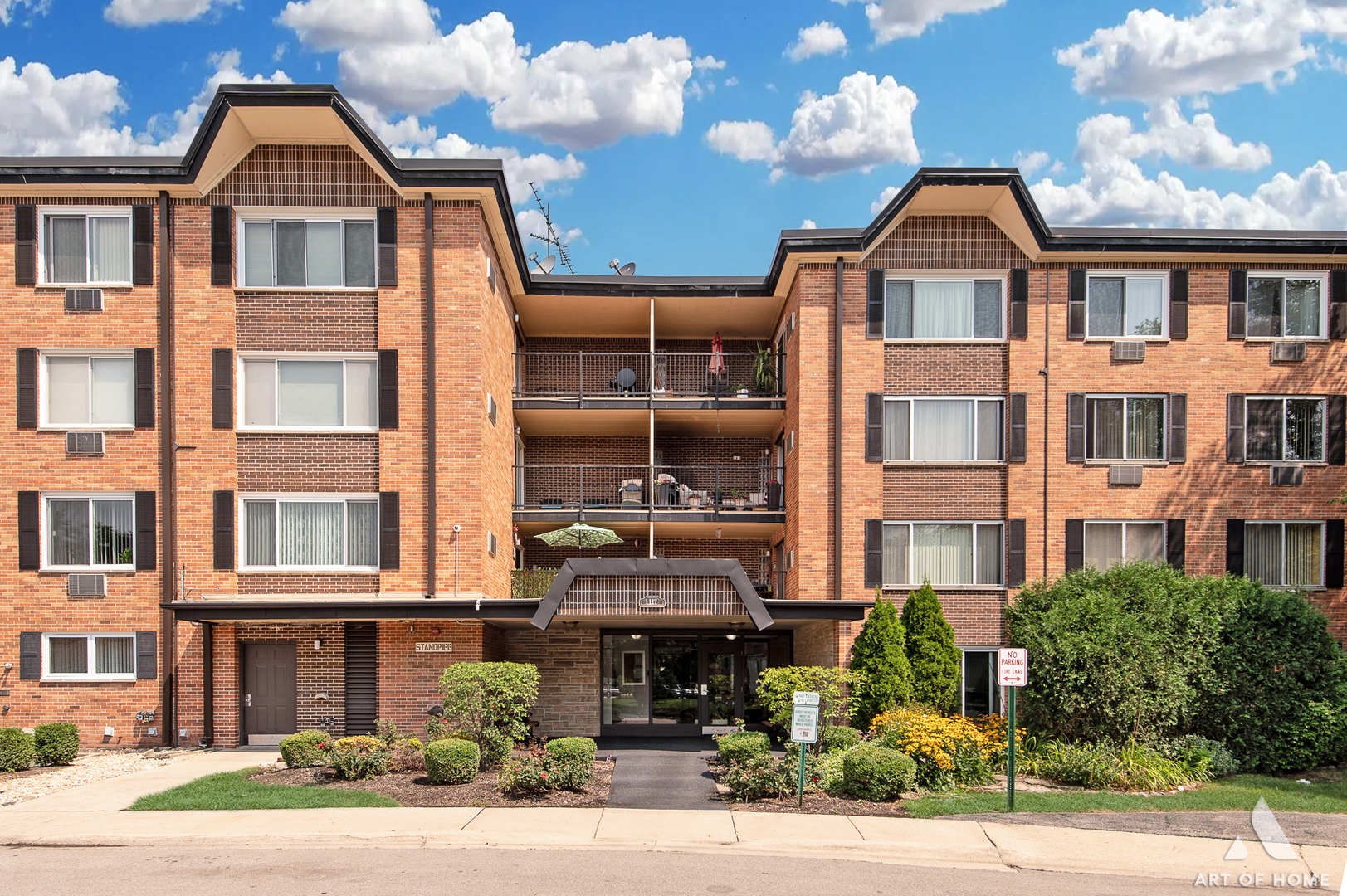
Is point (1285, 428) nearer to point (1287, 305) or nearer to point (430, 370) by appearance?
point (1287, 305)

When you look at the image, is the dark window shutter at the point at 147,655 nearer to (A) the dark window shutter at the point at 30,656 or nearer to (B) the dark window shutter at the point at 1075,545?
(A) the dark window shutter at the point at 30,656

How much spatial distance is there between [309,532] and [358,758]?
5.42 meters

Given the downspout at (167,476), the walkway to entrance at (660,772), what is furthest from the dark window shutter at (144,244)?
the walkway to entrance at (660,772)

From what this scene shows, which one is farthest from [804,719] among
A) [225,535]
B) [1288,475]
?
[1288,475]

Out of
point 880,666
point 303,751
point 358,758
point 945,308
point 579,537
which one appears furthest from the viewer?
point 579,537

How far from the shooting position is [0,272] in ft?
64.8

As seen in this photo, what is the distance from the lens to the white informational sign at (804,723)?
46.2ft

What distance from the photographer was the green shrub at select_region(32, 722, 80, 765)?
56.6 feet

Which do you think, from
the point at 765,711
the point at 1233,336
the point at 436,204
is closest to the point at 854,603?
the point at 765,711

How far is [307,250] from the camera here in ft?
65.4

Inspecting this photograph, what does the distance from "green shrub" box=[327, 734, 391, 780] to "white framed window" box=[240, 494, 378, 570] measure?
427cm

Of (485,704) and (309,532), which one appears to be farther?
(309,532)

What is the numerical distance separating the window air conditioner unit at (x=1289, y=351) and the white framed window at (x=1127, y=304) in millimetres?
2314

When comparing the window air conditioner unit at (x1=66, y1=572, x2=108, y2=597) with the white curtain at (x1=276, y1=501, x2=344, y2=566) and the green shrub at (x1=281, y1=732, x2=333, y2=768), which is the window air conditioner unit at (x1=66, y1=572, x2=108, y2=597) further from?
the green shrub at (x1=281, y1=732, x2=333, y2=768)
